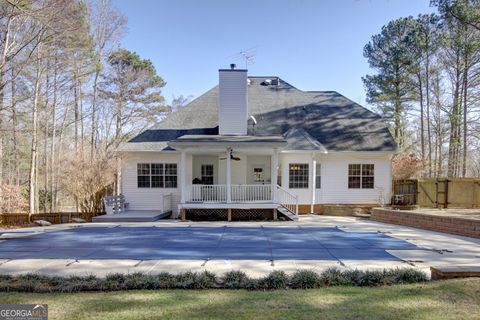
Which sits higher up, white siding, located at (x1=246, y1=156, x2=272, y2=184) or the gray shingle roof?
the gray shingle roof

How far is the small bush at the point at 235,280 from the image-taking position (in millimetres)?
5016

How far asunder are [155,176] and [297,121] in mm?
8938

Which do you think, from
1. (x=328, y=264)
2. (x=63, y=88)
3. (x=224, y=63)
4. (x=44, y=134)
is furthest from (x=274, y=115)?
(x=44, y=134)

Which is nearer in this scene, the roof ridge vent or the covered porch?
the covered porch

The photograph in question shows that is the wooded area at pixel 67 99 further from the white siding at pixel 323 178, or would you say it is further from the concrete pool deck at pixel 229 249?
the concrete pool deck at pixel 229 249

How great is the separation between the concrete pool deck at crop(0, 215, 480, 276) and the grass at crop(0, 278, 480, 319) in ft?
3.97

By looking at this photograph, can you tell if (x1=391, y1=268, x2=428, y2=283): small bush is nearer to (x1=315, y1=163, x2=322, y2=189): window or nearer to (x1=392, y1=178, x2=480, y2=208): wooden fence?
(x1=315, y1=163, x2=322, y2=189): window

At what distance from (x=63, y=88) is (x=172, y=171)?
11.2m

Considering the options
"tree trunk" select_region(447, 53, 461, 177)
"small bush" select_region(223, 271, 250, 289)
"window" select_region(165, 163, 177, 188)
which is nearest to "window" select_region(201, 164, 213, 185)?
"window" select_region(165, 163, 177, 188)

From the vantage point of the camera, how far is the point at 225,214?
47.2 ft

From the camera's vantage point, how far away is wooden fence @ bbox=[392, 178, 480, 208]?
15.9 meters

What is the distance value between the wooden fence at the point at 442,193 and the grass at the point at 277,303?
41.6 ft

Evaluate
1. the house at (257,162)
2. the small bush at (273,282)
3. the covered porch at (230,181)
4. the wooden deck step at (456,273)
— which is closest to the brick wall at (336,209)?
the house at (257,162)

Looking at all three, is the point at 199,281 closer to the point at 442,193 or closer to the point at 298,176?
the point at 298,176
